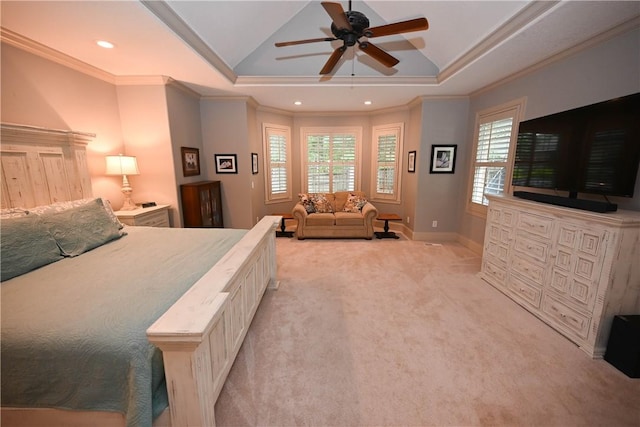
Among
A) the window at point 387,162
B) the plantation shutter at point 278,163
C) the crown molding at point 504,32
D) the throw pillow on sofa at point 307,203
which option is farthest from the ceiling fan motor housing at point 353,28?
the plantation shutter at point 278,163

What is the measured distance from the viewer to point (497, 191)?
3842 millimetres

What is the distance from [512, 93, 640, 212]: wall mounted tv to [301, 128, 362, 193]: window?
3.44m

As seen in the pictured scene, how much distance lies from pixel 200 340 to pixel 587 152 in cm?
331

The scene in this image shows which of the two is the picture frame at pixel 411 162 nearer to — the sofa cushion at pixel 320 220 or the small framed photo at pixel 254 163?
the sofa cushion at pixel 320 220

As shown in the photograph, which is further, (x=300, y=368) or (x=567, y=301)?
A: (x=567, y=301)

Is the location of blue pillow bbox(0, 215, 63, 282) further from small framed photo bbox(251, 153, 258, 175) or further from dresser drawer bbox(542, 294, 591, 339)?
dresser drawer bbox(542, 294, 591, 339)

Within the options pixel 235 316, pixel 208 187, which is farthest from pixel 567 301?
pixel 208 187

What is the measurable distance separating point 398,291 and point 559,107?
275 centimetres

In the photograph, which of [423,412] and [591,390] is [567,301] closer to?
[591,390]

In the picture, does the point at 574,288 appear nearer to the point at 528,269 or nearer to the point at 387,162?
the point at 528,269

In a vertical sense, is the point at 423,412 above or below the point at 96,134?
below

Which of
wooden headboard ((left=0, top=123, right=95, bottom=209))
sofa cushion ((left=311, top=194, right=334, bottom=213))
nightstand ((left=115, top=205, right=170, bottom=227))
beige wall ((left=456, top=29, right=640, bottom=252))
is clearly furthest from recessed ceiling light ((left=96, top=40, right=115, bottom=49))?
beige wall ((left=456, top=29, right=640, bottom=252))

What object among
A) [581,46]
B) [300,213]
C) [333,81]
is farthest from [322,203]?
[581,46]

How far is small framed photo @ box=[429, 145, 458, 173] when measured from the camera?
4.63m
